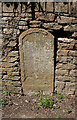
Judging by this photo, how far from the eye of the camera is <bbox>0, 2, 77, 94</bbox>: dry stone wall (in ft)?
8.57

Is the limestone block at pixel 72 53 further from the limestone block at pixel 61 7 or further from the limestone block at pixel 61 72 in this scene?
the limestone block at pixel 61 7

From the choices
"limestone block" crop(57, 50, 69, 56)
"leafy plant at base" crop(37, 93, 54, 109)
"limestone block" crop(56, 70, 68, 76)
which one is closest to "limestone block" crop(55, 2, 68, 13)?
"limestone block" crop(57, 50, 69, 56)

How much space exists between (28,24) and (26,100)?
1.66 metres

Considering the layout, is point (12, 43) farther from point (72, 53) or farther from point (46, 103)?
point (46, 103)

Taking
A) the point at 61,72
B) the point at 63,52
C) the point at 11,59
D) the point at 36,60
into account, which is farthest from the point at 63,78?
the point at 11,59

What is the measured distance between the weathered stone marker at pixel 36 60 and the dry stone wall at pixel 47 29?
0.10 meters

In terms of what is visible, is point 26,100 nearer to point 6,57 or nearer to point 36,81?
point 36,81

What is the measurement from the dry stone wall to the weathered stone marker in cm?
10

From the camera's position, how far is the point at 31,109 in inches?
110

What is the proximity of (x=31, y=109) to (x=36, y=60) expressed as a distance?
1021mm

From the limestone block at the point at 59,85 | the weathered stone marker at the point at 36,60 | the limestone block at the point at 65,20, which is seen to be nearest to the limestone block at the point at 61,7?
the limestone block at the point at 65,20

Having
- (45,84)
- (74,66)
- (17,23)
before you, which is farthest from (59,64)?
(17,23)

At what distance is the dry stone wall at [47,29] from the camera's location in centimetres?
261

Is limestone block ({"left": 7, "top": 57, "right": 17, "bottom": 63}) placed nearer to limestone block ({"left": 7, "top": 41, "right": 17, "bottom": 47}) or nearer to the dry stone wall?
the dry stone wall
